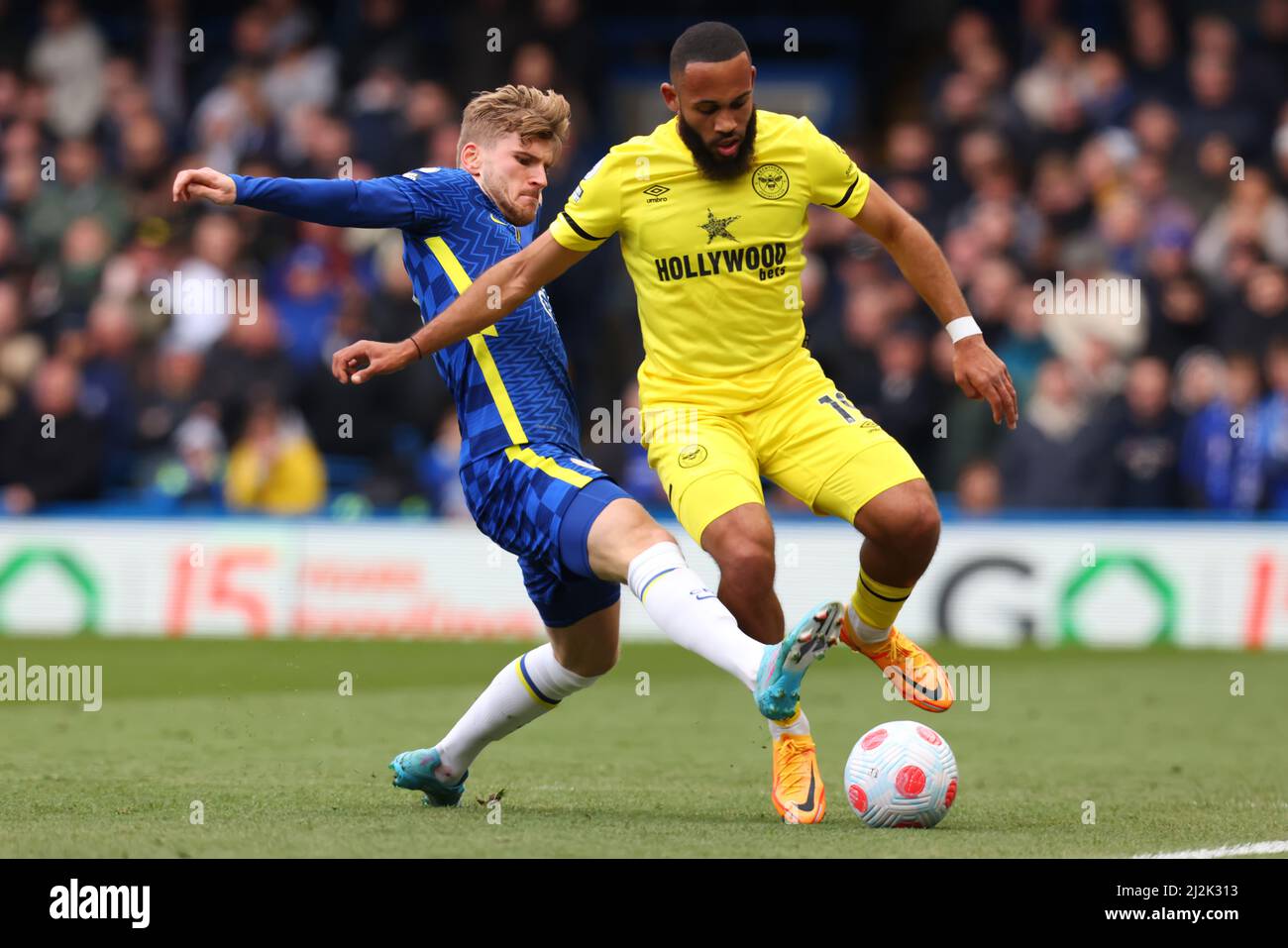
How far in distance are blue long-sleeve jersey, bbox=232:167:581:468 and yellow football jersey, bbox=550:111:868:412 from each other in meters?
0.40

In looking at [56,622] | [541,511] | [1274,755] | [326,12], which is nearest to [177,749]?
[541,511]

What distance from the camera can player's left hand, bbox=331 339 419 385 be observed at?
6.43 meters

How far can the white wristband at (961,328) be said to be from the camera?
6.99 m

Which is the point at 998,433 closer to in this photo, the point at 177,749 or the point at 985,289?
the point at 985,289

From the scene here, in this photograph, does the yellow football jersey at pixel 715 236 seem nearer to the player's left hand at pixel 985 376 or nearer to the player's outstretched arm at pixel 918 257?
the player's outstretched arm at pixel 918 257

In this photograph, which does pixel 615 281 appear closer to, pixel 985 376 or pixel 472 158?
pixel 472 158

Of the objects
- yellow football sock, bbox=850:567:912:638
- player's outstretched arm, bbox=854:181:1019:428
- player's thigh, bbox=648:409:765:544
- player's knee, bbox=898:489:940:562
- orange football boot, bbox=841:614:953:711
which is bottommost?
orange football boot, bbox=841:614:953:711

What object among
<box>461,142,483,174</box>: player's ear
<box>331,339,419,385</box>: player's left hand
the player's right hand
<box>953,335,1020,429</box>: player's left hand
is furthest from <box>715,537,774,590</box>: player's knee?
the player's right hand

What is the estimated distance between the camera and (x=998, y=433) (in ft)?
51.7

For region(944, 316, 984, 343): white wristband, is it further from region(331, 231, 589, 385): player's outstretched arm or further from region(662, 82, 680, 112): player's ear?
region(331, 231, 589, 385): player's outstretched arm

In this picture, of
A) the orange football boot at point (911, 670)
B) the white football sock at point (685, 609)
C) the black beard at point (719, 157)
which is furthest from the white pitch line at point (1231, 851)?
the black beard at point (719, 157)

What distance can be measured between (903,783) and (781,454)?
1.26m

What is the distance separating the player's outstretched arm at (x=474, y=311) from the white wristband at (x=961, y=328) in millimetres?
1332

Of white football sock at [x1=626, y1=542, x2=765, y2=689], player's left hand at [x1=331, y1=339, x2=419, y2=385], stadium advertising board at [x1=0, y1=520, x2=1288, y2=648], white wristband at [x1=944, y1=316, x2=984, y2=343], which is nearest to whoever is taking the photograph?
white football sock at [x1=626, y1=542, x2=765, y2=689]
